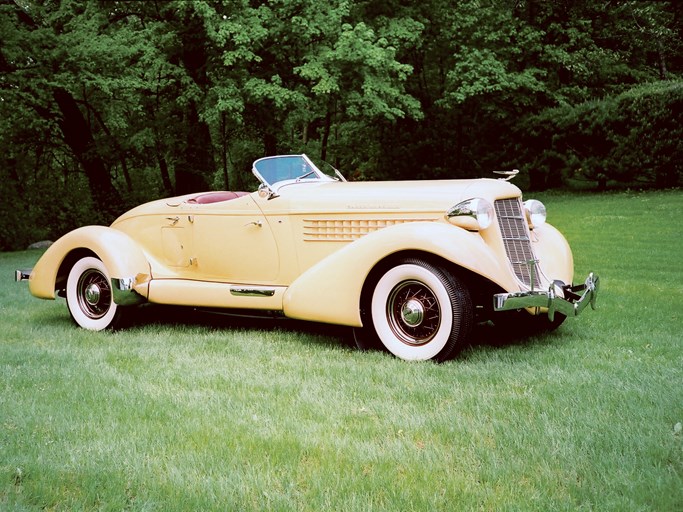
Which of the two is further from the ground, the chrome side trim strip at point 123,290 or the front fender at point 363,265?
the front fender at point 363,265

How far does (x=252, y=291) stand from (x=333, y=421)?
2.33 m

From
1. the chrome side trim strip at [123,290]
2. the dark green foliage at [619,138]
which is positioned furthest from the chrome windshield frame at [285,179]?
the dark green foliage at [619,138]

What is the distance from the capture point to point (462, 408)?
3842 millimetres

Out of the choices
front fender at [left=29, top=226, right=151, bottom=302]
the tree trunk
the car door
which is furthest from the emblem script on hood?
the tree trunk

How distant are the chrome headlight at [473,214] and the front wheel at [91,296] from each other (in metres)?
3.22

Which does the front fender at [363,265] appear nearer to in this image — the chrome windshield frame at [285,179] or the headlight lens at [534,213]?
the chrome windshield frame at [285,179]

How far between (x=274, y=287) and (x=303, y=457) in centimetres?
267

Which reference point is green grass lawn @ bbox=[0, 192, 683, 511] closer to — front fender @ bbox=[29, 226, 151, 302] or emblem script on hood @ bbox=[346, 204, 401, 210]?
front fender @ bbox=[29, 226, 151, 302]

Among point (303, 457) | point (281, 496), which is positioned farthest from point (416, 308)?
point (281, 496)

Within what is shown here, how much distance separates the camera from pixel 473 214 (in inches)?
198

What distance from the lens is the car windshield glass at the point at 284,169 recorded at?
6.19 meters

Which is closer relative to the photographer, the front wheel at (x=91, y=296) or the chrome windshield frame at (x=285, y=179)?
the chrome windshield frame at (x=285, y=179)

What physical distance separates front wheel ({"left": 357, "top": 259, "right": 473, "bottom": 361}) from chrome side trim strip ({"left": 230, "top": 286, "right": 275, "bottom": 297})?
97cm

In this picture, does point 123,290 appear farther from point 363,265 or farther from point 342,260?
point 363,265
